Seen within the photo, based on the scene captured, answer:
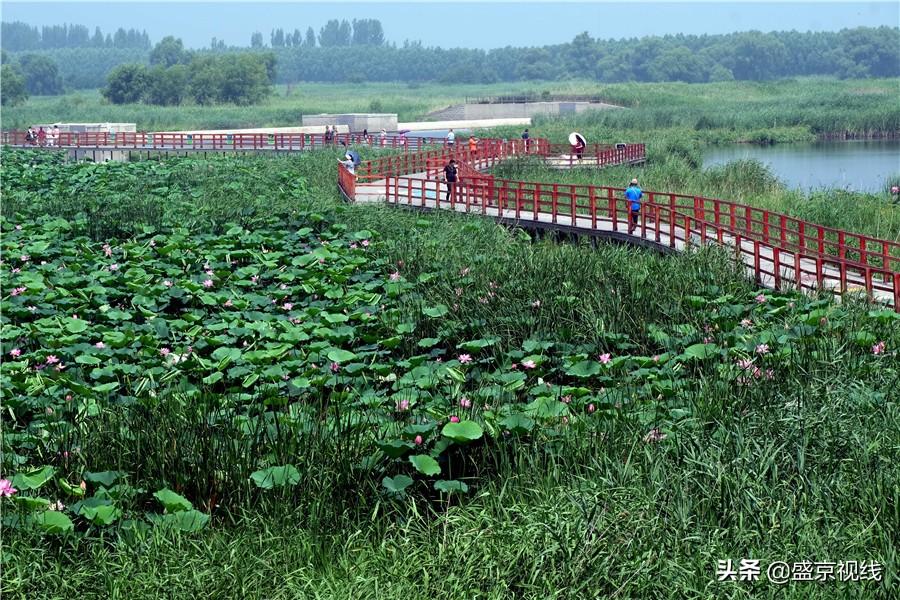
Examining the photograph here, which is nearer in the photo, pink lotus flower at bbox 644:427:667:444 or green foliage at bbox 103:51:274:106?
pink lotus flower at bbox 644:427:667:444

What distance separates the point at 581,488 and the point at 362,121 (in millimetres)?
62595

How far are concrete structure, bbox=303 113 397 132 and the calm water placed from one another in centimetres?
2112

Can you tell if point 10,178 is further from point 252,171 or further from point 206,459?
point 206,459

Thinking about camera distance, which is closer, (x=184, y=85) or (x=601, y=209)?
(x=601, y=209)

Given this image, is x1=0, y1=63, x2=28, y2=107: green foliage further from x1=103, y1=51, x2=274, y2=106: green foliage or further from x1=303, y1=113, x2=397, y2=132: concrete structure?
x1=303, y1=113, x2=397, y2=132: concrete structure

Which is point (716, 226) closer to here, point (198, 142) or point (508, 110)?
point (198, 142)

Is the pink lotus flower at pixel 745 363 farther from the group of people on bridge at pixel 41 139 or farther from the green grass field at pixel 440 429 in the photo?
the group of people on bridge at pixel 41 139

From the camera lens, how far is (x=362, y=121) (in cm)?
6962

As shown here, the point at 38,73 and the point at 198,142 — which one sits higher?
the point at 38,73

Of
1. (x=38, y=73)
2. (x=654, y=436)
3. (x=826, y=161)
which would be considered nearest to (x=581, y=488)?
(x=654, y=436)

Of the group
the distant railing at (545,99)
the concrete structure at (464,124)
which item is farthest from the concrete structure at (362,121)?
the distant railing at (545,99)

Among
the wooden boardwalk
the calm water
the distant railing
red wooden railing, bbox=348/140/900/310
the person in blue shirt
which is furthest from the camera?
the distant railing

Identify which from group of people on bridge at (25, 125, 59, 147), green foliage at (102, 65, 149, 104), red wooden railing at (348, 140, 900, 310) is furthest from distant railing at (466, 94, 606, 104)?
red wooden railing at (348, 140, 900, 310)

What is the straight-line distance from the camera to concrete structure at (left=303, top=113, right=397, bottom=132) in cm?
6969
